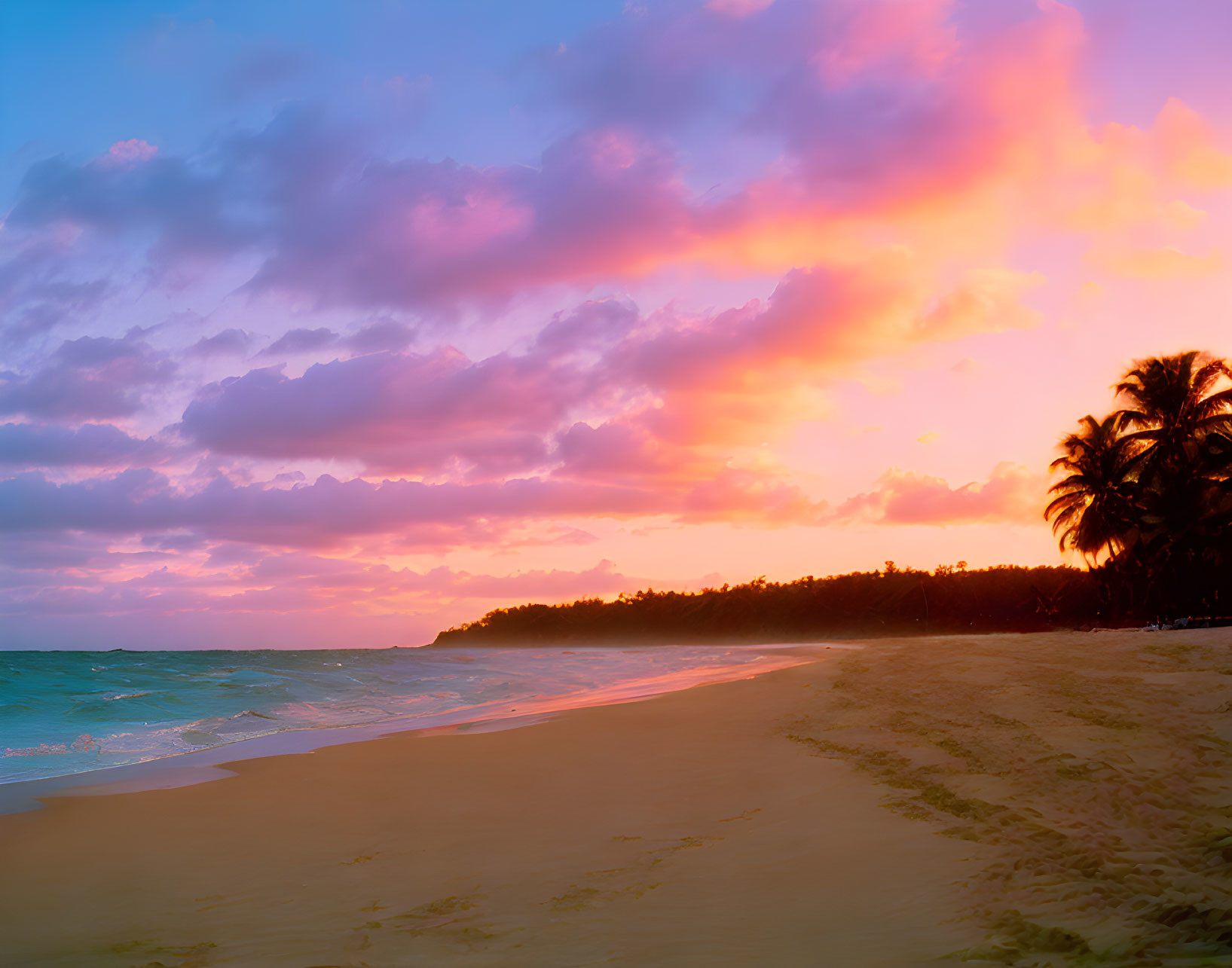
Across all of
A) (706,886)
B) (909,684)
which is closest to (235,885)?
(706,886)

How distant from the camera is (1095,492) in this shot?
36.6 meters

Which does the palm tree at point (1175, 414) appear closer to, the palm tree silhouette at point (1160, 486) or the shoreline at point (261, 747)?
the palm tree silhouette at point (1160, 486)

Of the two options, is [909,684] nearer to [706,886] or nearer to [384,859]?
[706,886]

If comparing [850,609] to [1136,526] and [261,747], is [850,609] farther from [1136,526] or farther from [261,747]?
[261,747]

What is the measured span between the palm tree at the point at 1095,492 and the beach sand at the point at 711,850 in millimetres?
33702

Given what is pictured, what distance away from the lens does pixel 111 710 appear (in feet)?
42.9

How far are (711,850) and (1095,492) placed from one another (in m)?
39.5

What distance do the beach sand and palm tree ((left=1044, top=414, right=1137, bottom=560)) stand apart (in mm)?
33702

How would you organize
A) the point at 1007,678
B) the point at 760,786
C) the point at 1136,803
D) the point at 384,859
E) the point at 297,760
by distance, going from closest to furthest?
the point at 1136,803
the point at 384,859
the point at 760,786
the point at 1007,678
the point at 297,760

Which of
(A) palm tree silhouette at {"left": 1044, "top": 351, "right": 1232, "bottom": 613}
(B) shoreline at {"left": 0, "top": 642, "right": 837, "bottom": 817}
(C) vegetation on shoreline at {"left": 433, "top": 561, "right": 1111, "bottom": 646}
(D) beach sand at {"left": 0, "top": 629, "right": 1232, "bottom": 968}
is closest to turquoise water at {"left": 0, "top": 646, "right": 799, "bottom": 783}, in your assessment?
(B) shoreline at {"left": 0, "top": 642, "right": 837, "bottom": 817}

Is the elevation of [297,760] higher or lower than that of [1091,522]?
lower

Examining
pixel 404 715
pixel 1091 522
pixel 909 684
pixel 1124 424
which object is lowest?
pixel 404 715

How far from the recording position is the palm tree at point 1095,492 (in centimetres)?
3550

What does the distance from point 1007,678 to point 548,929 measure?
5.24 m
